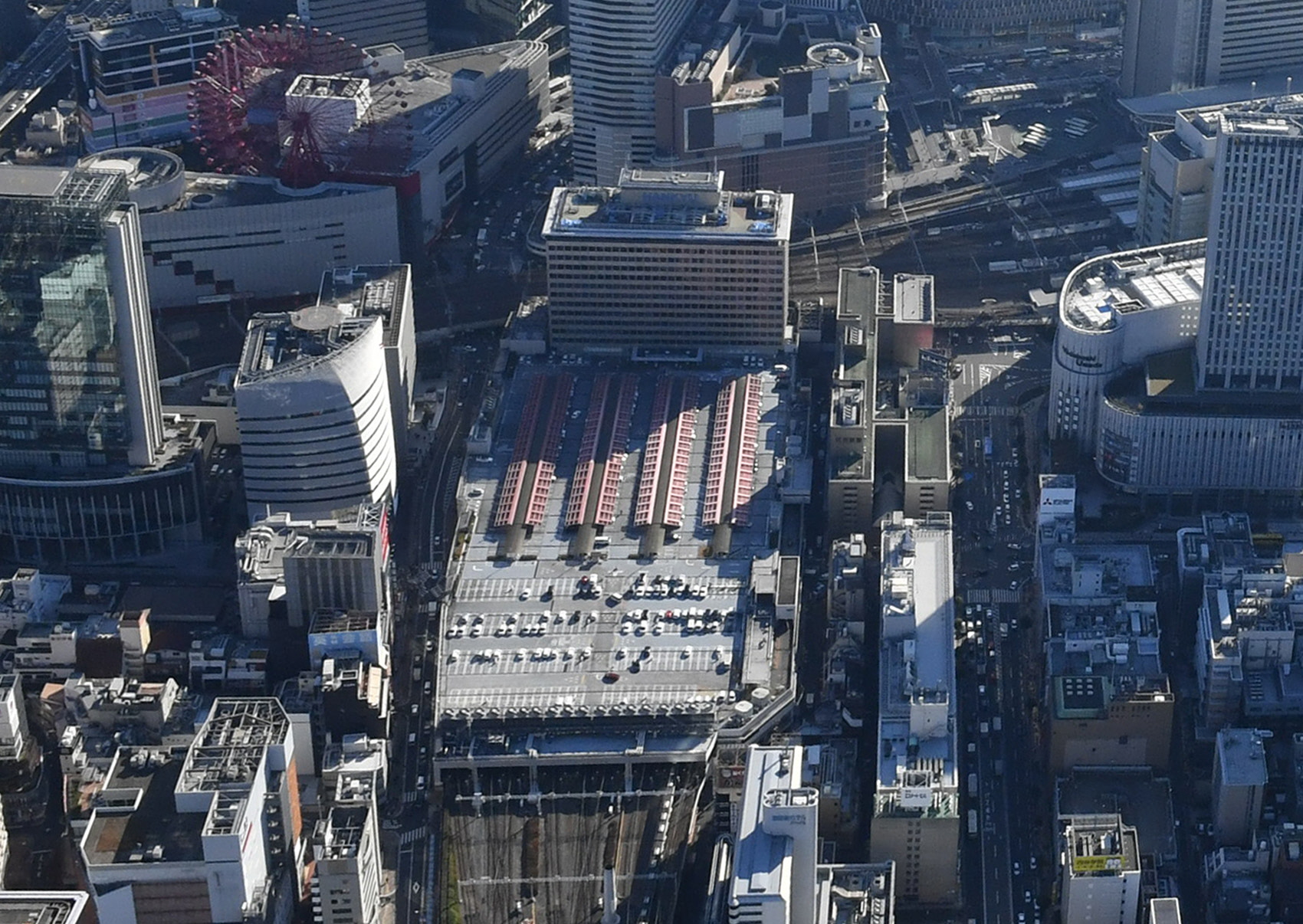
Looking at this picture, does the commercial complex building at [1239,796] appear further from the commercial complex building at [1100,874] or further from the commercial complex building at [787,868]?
the commercial complex building at [787,868]

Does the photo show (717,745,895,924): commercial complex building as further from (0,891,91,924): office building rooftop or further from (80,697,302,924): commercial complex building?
(0,891,91,924): office building rooftop

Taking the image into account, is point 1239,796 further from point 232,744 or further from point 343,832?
point 232,744

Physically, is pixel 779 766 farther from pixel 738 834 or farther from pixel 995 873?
pixel 995 873

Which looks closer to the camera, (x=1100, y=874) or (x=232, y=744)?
(x=1100, y=874)

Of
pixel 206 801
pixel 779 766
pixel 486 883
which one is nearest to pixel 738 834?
pixel 779 766

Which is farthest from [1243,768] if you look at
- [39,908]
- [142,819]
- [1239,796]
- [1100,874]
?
[39,908]
